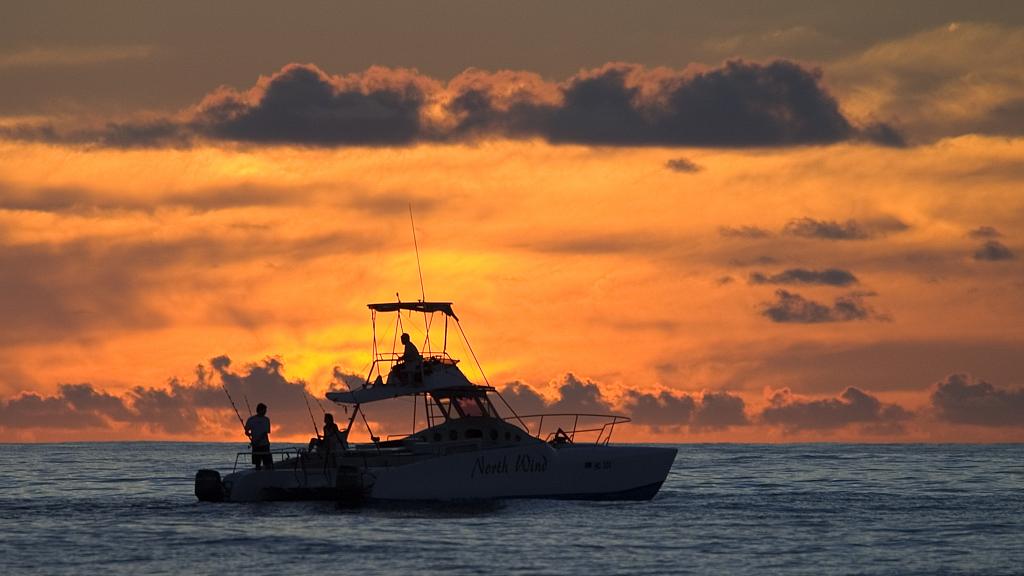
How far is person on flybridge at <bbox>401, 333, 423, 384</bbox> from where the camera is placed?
54031 millimetres

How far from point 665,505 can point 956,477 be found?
42534 mm

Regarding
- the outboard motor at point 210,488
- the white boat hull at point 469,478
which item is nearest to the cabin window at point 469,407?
the white boat hull at point 469,478

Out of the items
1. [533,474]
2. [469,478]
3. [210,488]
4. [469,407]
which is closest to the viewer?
[469,478]

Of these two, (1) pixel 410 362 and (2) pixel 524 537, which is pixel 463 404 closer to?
(1) pixel 410 362

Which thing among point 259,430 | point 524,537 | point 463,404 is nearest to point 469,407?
point 463,404

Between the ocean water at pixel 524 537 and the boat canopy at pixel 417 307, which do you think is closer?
the ocean water at pixel 524 537

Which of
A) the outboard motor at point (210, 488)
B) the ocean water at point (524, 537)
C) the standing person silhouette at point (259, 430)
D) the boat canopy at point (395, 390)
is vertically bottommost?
the ocean water at point (524, 537)

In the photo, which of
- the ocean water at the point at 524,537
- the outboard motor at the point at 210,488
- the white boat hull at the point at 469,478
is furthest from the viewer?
the outboard motor at the point at 210,488

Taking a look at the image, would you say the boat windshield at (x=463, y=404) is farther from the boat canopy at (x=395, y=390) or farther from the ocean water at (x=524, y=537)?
the ocean water at (x=524, y=537)

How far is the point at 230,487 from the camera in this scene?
53.0 m

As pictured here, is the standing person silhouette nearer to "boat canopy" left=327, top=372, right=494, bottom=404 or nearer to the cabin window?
"boat canopy" left=327, top=372, right=494, bottom=404

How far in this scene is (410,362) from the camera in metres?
54.1

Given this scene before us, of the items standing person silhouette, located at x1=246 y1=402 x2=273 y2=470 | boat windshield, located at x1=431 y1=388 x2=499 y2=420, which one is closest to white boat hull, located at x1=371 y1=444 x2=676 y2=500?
boat windshield, located at x1=431 y1=388 x2=499 y2=420

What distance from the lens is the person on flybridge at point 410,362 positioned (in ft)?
177
